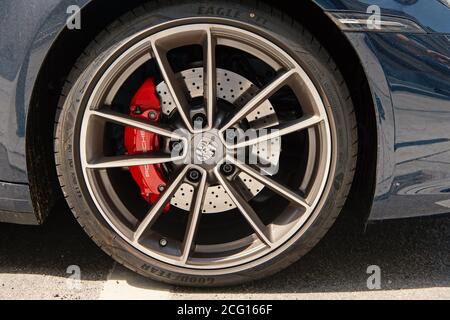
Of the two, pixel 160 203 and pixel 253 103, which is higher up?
pixel 253 103

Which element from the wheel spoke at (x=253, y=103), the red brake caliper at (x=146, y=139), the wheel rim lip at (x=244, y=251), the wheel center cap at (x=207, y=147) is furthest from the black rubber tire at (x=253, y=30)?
the wheel center cap at (x=207, y=147)

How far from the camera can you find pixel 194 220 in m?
2.31

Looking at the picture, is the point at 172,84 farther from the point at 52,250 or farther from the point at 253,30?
the point at 52,250

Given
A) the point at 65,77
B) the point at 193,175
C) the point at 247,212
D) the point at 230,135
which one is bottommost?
the point at 247,212

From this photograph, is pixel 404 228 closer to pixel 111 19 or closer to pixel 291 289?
pixel 291 289

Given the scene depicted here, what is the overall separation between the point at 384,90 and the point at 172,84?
28.2 inches

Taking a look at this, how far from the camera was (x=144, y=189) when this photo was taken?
253 cm

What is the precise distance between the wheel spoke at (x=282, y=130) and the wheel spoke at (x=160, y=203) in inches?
8.2

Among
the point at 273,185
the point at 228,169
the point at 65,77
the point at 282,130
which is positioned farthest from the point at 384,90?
the point at 65,77

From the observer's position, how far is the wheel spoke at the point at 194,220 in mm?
2299

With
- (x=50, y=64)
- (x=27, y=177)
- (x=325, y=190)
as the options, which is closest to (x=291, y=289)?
(x=325, y=190)

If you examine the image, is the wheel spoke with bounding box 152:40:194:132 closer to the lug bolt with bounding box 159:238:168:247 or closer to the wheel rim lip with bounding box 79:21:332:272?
the wheel rim lip with bounding box 79:21:332:272

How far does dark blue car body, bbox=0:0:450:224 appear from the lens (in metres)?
2.09

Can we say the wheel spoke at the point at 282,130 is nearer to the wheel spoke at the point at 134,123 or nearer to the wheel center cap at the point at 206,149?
the wheel center cap at the point at 206,149
